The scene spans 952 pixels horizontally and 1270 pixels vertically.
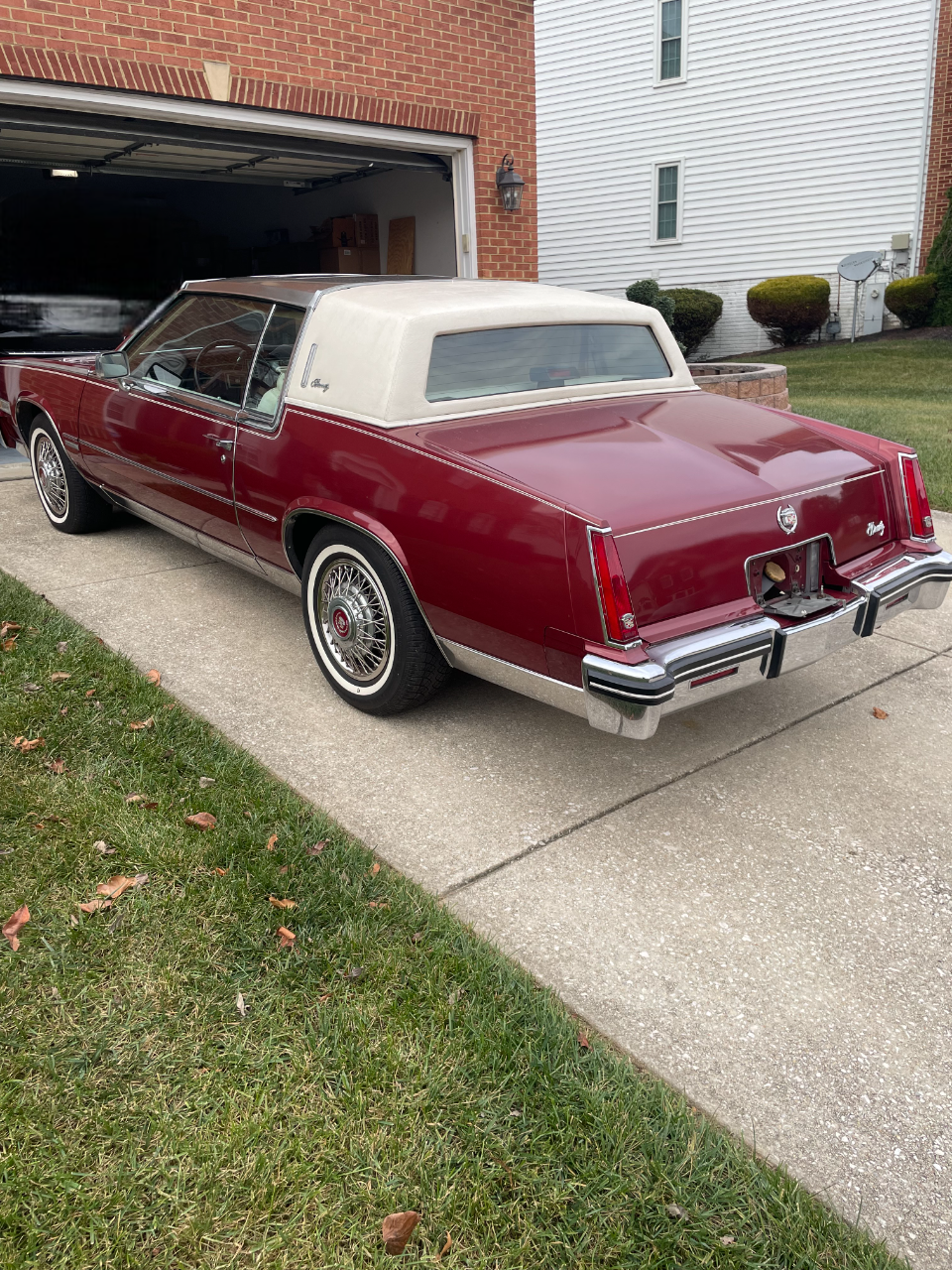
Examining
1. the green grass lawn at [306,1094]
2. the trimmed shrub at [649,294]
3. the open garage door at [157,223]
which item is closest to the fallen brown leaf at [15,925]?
the green grass lawn at [306,1094]

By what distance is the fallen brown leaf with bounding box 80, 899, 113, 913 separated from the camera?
2.79 m

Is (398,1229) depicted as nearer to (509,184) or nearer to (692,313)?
(509,184)

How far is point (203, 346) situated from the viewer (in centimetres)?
472

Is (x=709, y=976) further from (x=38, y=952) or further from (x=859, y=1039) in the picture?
(x=38, y=952)

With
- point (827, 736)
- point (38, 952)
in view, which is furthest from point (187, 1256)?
point (827, 736)

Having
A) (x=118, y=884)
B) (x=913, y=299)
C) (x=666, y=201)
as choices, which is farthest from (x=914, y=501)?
(x=666, y=201)

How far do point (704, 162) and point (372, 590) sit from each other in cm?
2004

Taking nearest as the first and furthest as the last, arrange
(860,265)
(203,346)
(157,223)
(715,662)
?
(715,662)
(203,346)
(157,223)
(860,265)

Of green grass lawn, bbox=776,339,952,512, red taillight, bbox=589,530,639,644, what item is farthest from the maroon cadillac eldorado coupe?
green grass lawn, bbox=776,339,952,512

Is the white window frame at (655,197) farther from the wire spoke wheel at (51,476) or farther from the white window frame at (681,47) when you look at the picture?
the wire spoke wheel at (51,476)

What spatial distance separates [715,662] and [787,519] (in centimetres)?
65

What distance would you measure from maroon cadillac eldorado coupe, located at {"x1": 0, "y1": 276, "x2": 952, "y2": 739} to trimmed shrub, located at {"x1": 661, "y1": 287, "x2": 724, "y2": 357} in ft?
53.6

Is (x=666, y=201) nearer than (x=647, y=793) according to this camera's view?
No

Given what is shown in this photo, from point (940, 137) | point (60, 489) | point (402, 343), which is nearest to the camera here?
point (402, 343)
